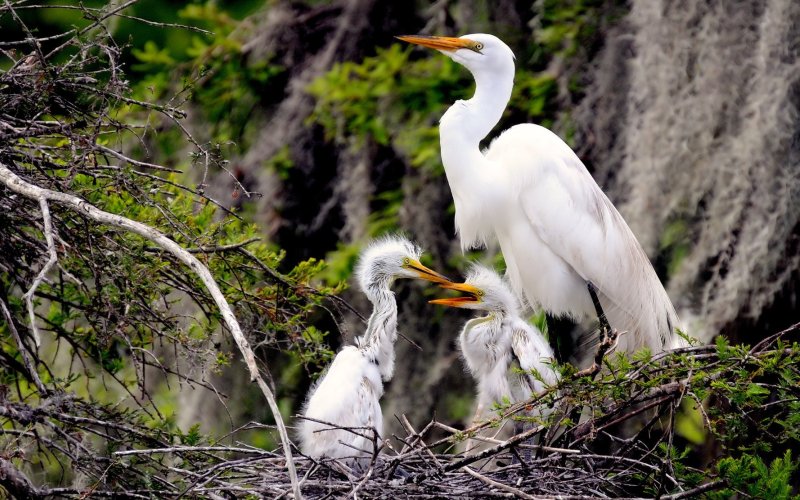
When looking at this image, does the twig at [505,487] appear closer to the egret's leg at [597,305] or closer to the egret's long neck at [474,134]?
the egret's leg at [597,305]

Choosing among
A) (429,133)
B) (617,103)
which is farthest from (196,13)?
(617,103)

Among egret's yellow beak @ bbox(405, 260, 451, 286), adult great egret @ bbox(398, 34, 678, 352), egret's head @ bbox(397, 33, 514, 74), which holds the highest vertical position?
egret's head @ bbox(397, 33, 514, 74)

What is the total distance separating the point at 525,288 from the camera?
3.97 m

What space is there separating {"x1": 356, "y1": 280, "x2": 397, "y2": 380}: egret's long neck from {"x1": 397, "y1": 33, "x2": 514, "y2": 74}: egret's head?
655mm

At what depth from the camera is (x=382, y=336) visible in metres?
3.50

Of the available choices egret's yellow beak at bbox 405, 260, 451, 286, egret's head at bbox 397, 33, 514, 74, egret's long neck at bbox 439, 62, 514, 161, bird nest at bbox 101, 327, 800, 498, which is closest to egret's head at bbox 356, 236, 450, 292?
egret's yellow beak at bbox 405, 260, 451, 286

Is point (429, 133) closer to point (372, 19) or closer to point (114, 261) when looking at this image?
point (372, 19)

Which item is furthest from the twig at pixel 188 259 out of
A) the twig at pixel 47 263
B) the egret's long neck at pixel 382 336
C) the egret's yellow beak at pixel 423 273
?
the egret's yellow beak at pixel 423 273

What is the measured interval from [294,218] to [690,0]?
1.64 m

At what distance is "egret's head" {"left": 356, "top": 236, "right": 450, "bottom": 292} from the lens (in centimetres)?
373

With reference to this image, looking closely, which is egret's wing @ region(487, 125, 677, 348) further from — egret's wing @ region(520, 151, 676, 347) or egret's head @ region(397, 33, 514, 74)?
egret's head @ region(397, 33, 514, 74)

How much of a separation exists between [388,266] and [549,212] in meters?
0.47

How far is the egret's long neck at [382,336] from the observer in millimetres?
3451

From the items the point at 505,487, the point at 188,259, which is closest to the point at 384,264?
the point at 505,487
